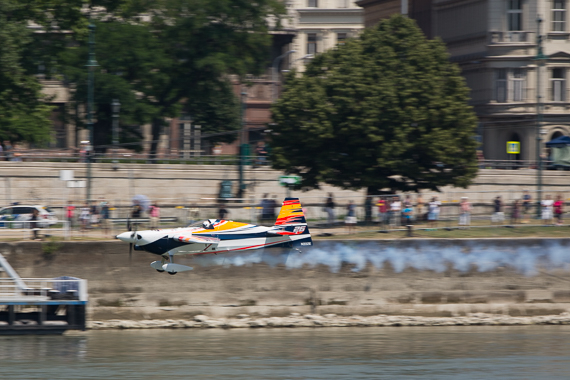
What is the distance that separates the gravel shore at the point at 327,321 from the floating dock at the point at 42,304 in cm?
160

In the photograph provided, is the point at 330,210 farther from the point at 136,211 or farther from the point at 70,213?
the point at 70,213

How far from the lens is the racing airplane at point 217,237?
102ft

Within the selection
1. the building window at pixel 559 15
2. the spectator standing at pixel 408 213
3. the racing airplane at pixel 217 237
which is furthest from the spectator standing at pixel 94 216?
the building window at pixel 559 15

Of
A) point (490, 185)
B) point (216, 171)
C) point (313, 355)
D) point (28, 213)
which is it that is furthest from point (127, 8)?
point (313, 355)

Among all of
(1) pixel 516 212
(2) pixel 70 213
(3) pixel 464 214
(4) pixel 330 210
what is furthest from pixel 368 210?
(2) pixel 70 213

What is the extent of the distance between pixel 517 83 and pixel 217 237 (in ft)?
145

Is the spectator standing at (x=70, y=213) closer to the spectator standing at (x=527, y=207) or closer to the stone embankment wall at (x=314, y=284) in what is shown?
the stone embankment wall at (x=314, y=284)

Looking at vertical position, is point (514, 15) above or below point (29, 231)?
above

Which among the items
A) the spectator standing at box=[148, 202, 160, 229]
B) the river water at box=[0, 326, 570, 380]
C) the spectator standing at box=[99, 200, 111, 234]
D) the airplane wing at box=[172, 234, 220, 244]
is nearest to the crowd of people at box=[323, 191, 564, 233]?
the river water at box=[0, 326, 570, 380]

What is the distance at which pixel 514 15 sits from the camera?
6988cm

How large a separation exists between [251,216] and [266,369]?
9659 millimetres

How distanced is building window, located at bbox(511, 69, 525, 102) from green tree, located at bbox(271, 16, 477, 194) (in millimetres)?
21586

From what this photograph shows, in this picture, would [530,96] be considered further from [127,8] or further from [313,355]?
[313,355]

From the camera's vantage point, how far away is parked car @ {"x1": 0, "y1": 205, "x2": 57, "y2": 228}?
4184 centimetres
